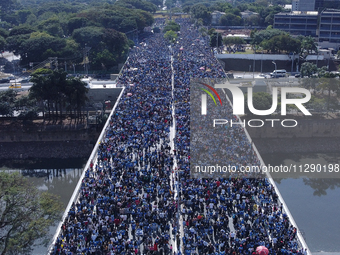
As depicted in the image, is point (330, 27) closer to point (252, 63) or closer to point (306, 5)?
point (252, 63)

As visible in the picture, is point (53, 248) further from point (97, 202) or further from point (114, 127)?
point (114, 127)

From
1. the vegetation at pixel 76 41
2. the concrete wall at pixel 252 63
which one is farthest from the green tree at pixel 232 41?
the vegetation at pixel 76 41

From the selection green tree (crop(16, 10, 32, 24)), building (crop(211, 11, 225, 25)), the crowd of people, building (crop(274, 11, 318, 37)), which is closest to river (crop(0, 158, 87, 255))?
the crowd of people

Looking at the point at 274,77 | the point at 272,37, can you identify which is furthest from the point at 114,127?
the point at 272,37

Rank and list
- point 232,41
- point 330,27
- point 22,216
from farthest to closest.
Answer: point 330,27 → point 232,41 → point 22,216

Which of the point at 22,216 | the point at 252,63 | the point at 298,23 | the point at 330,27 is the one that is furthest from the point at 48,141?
the point at 298,23

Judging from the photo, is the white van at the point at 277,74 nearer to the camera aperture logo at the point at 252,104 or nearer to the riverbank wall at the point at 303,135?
the camera aperture logo at the point at 252,104

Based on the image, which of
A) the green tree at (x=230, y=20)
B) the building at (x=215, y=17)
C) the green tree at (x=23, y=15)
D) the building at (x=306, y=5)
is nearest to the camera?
the building at (x=306, y=5)
